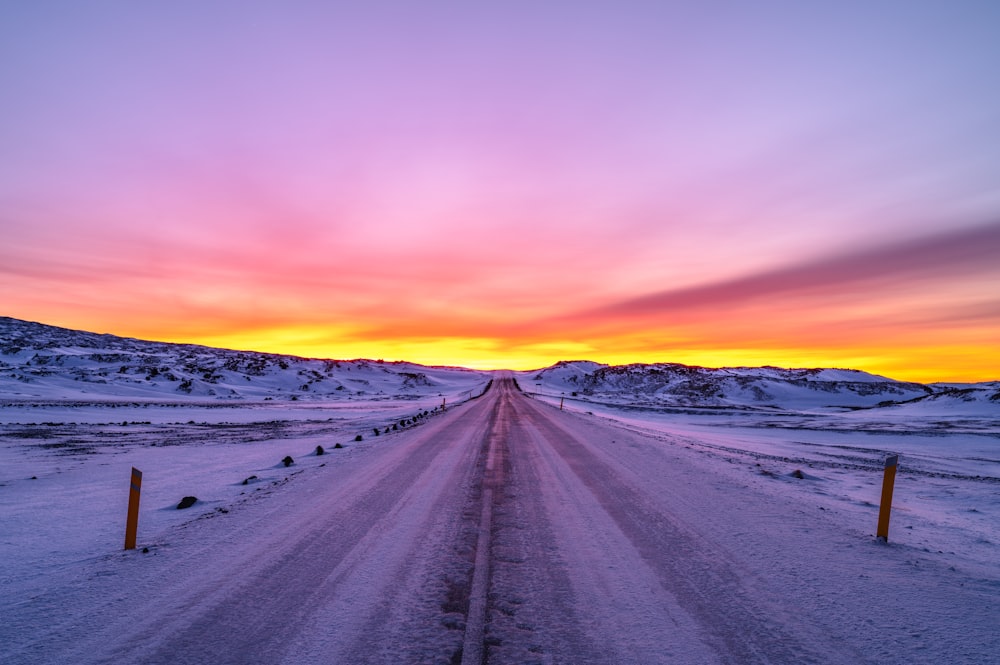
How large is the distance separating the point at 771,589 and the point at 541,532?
296 cm

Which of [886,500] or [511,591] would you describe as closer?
[511,591]

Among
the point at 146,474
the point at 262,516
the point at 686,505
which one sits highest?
the point at 686,505

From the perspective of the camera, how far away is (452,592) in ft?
16.4

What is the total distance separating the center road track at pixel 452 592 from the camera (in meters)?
3.99

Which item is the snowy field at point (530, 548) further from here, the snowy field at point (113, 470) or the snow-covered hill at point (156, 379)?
the snow-covered hill at point (156, 379)

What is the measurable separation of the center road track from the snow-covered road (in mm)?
22

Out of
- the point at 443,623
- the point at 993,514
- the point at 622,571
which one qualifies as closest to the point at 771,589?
the point at 622,571

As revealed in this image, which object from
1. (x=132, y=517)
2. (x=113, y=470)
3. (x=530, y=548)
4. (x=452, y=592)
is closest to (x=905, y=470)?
(x=530, y=548)

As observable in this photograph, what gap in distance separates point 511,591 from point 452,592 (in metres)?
0.60

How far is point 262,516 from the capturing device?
8.02 m

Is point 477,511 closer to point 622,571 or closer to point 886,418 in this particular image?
point 622,571

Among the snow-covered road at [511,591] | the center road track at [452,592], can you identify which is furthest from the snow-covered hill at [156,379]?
the center road track at [452,592]

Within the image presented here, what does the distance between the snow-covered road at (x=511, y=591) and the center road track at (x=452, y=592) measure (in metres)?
0.02

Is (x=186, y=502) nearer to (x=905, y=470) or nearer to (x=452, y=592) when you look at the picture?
(x=452, y=592)
